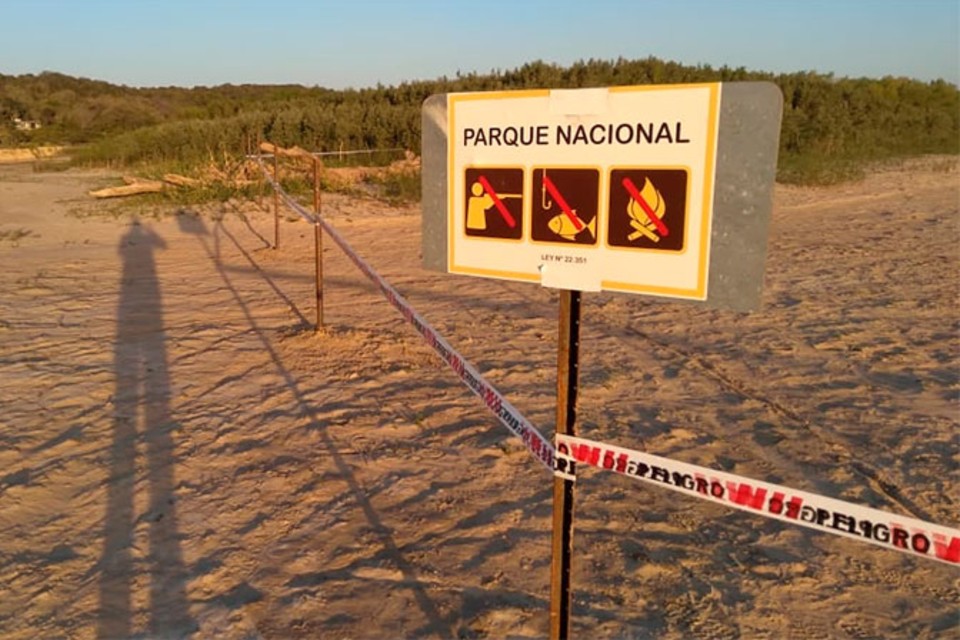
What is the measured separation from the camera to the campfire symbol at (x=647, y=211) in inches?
66.1

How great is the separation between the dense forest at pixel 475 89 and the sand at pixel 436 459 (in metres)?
12.6

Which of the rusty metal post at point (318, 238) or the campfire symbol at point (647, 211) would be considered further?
the rusty metal post at point (318, 238)

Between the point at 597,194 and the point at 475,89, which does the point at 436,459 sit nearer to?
the point at 597,194

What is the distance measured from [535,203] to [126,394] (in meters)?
3.97

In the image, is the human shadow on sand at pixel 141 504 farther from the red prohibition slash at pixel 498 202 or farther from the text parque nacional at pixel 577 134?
the text parque nacional at pixel 577 134

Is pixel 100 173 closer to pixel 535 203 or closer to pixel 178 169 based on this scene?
pixel 178 169

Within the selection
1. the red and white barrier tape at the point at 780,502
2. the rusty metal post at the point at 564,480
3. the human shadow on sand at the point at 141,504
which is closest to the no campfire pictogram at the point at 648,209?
the rusty metal post at the point at 564,480

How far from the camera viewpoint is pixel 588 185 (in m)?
1.76

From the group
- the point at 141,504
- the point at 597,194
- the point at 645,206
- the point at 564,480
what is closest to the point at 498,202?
the point at 597,194

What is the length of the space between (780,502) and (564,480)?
0.56m

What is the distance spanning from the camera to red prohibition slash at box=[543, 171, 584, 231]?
1792 mm

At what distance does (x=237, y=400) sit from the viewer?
4.73 meters

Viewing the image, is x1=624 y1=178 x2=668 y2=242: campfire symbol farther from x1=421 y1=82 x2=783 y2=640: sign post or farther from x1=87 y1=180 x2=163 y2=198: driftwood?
x1=87 y1=180 x2=163 y2=198: driftwood

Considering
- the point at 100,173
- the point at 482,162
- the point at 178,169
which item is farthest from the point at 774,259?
the point at 100,173
